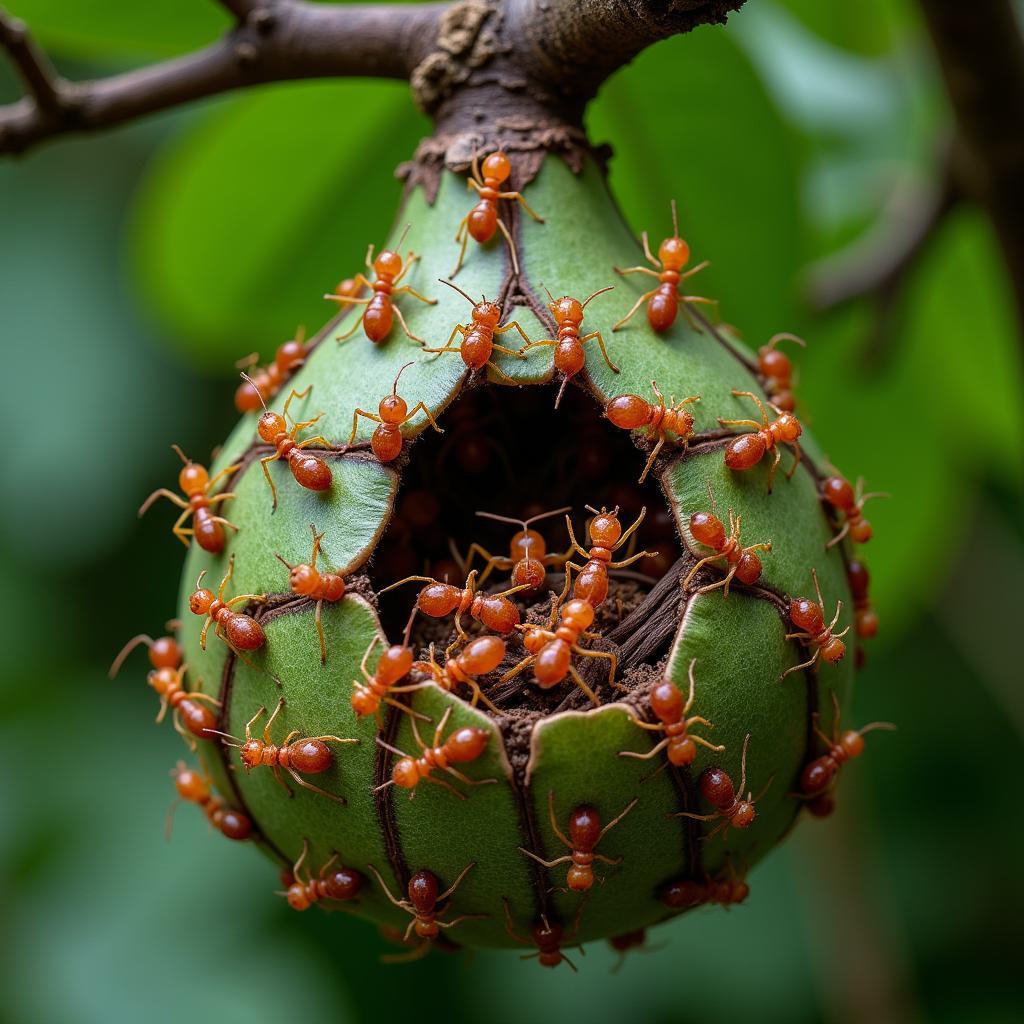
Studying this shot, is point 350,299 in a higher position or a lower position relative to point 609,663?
higher

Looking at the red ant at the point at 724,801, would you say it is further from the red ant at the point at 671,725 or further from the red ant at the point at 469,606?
the red ant at the point at 469,606

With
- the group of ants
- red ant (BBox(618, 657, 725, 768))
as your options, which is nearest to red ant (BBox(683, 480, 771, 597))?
the group of ants

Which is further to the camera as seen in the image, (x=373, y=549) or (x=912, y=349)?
(x=912, y=349)

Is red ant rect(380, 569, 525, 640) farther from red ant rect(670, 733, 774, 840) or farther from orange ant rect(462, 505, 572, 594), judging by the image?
red ant rect(670, 733, 774, 840)

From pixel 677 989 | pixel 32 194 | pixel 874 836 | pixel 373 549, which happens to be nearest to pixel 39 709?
pixel 32 194

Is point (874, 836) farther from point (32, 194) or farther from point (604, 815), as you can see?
point (32, 194)

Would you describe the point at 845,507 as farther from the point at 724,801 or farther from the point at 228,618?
the point at 228,618

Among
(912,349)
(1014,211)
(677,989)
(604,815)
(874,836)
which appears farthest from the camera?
(874,836)

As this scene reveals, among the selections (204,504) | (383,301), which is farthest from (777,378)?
(204,504)
